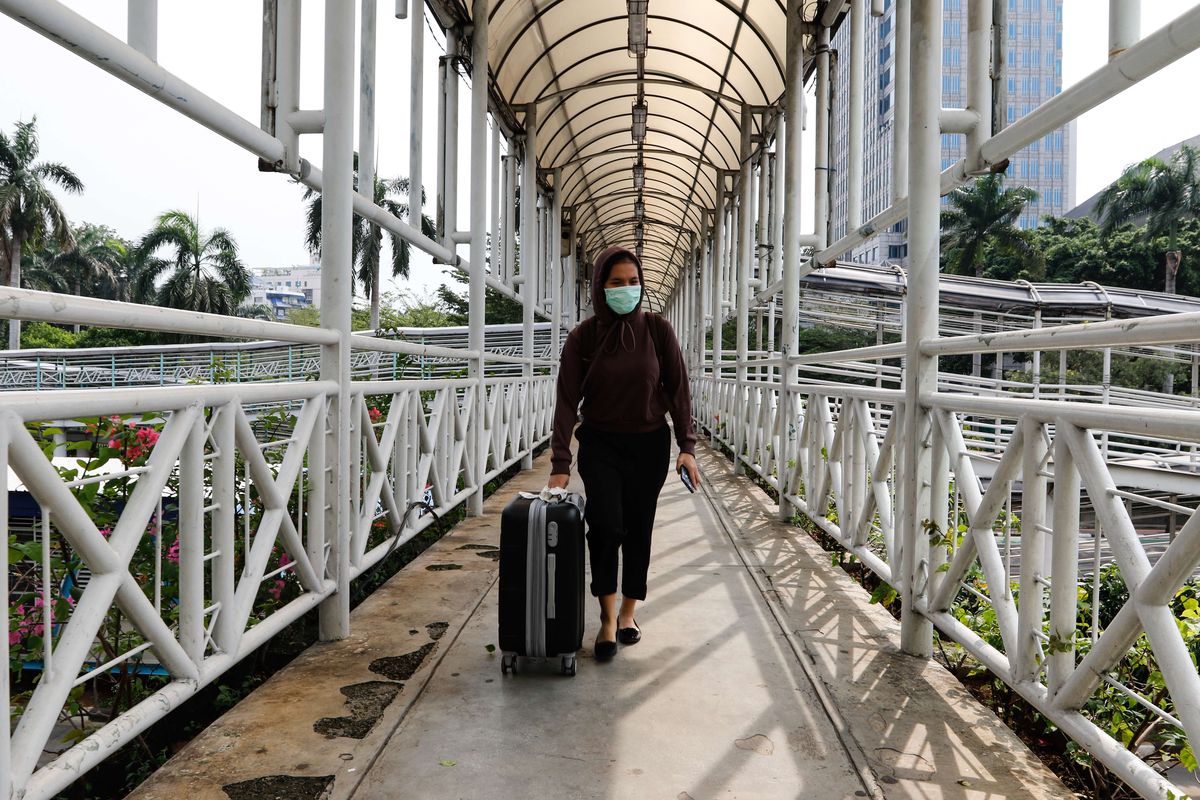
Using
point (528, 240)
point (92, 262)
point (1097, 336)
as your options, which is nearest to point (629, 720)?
point (1097, 336)

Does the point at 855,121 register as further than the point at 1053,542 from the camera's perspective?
Yes

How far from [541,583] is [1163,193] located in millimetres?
40962

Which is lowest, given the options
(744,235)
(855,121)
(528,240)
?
(528,240)

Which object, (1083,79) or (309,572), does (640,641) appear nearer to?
(309,572)

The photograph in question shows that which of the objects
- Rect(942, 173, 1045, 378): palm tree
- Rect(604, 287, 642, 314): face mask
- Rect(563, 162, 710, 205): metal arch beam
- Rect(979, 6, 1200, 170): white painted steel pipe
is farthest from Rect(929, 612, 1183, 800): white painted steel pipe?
Rect(942, 173, 1045, 378): palm tree

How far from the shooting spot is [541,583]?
3.19 meters

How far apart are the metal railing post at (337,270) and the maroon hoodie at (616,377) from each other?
88 cm

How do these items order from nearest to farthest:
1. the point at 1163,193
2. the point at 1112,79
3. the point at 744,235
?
the point at 1112,79 < the point at 744,235 < the point at 1163,193

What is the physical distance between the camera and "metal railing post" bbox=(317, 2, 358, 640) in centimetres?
357

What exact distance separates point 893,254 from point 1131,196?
23.6 metres

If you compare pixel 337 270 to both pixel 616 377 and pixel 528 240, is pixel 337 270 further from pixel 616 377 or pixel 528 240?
pixel 528 240

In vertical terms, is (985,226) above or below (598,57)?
above

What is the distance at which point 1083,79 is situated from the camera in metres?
2.40

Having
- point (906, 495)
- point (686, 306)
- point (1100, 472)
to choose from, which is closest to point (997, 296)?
point (686, 306)
